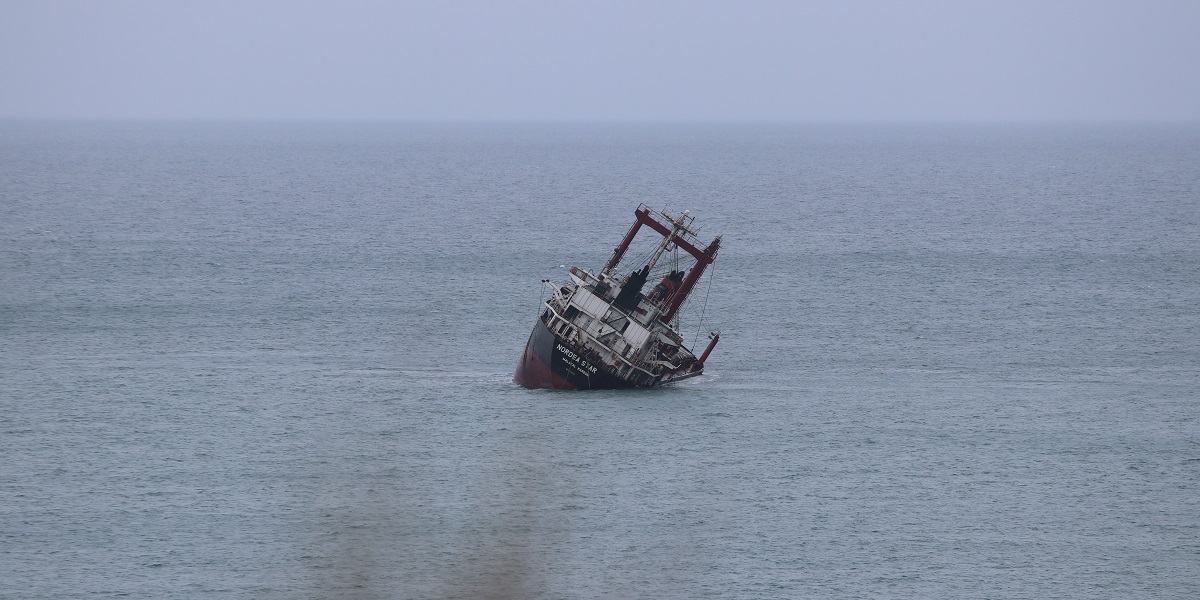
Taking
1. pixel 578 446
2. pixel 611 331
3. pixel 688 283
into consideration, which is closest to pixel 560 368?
pixel 611 331

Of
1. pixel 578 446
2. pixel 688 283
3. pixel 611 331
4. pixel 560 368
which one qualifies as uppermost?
pixel 688 283

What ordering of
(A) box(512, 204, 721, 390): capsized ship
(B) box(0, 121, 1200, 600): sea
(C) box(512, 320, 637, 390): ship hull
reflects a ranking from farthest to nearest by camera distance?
(C) box(512, 320, 637, 390): ship hull, (A) box(512, 204, 721, 390): capsized ship, (B) box(0, 121, 1200, 600): sea

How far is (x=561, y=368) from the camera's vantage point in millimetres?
91750

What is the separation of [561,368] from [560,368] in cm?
6

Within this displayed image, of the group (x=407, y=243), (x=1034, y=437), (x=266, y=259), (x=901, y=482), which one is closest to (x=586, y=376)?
(x=901, y=482)

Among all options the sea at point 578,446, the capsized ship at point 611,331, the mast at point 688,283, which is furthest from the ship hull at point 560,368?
the mast at point 688,283

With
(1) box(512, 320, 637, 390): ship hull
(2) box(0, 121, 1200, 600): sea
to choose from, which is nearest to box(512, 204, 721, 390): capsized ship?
(1) box(512, 320, 637, 390): ship hull

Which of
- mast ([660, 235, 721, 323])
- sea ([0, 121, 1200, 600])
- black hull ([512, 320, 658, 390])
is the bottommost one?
sea ([0, 121, 1200, 600])

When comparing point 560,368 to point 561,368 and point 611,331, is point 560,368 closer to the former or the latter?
point 561,368

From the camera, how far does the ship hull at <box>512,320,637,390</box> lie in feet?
299

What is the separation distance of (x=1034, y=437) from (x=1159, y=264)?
261ft

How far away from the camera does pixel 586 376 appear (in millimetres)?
91750

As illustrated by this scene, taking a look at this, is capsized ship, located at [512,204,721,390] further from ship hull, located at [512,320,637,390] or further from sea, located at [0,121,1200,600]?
sea, located at [0,121,1200,600]

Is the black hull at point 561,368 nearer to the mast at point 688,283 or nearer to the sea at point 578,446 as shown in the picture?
the sea at point 578,446
